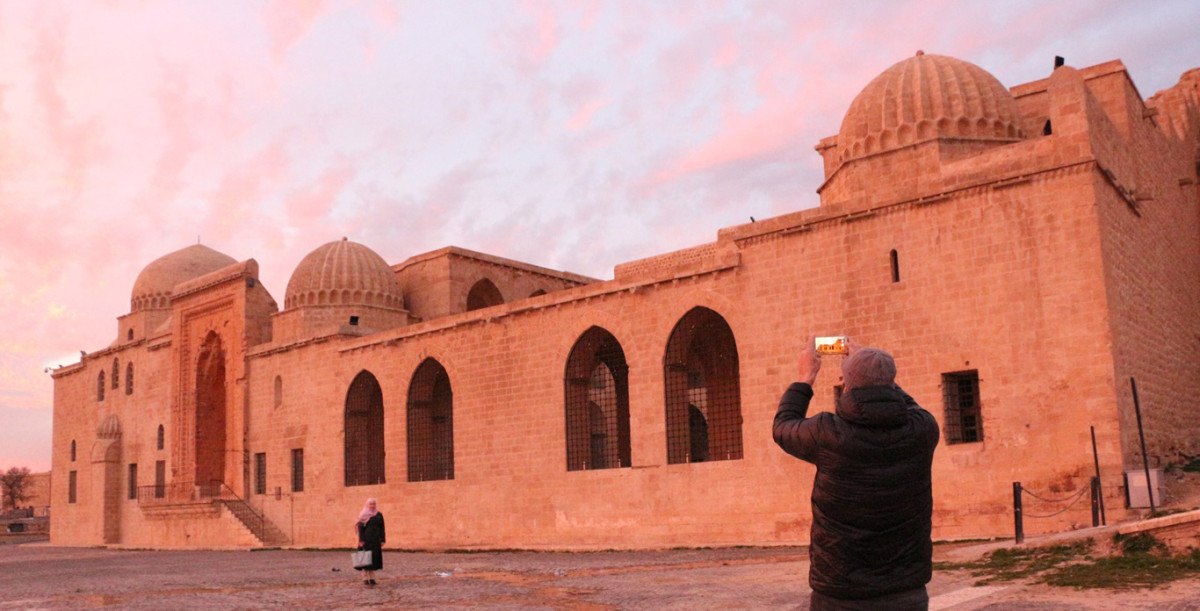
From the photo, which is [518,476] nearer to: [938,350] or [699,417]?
[699,417]

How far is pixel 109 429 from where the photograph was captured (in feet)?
110

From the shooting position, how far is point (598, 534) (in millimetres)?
19203

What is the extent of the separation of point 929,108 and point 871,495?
14.8m

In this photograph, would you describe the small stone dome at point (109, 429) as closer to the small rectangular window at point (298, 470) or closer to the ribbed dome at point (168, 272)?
the ribbed dome at point (168, 272)

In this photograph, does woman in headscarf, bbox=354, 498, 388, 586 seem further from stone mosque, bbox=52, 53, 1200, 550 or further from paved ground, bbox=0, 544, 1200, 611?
stone mosque, bbox=52, 53, 1200, 550

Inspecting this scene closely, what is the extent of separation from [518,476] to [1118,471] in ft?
36.8

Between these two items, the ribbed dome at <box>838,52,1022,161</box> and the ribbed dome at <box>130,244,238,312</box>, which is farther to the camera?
the ribbed dome at <box>130,244,238,312</box>

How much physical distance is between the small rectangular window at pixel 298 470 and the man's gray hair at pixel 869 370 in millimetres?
24553

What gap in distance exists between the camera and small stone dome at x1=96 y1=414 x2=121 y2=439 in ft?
110

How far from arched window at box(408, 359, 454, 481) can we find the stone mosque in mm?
67

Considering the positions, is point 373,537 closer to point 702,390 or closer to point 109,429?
point 702,390

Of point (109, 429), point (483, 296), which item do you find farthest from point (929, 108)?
point (109, 429)

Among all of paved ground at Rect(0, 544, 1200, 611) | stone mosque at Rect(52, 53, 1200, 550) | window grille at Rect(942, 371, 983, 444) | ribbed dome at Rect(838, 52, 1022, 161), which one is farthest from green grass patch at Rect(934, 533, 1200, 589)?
ribbed dome at Rect(838, 52, 1022, 161)

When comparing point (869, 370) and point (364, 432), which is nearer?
point (869, 370)
